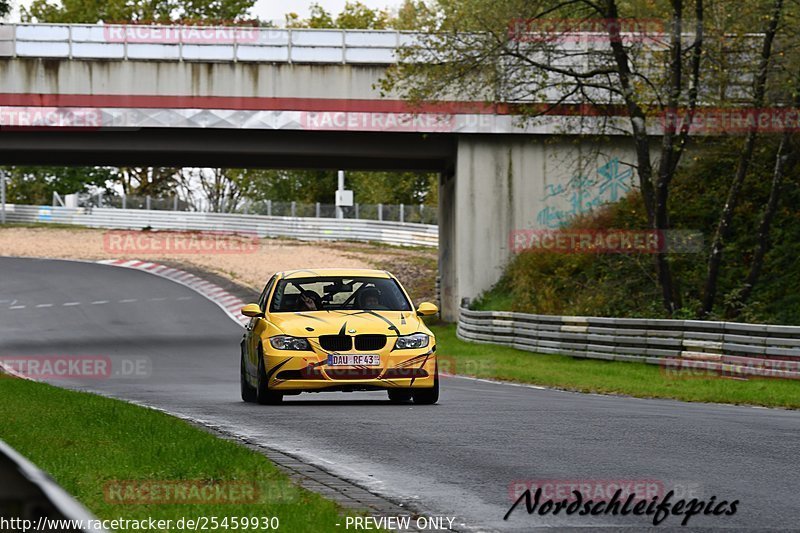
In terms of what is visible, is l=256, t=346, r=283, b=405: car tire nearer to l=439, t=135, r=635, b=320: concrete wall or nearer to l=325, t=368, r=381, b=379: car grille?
l=325, t=368, r=381, b=379: car grille

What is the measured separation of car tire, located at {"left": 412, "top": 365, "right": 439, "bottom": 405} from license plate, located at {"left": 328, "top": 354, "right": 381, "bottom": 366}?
0.77 metres

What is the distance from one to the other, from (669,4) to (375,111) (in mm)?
9514

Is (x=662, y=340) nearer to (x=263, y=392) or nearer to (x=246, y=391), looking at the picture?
(x=246, y=391)

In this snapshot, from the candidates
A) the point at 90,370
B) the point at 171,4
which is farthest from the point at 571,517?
the point at 171,4

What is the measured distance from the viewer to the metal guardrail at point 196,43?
37312 mm

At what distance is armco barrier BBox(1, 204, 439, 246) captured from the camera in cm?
7444

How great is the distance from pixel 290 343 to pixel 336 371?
1.92 ft

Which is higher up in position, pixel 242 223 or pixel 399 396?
pixel 399 396

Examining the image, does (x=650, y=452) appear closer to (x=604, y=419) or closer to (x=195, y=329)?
(x=604, y=419)

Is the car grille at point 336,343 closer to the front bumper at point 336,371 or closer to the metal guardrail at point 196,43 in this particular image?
the front bumper at point 336,371

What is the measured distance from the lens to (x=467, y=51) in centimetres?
3083

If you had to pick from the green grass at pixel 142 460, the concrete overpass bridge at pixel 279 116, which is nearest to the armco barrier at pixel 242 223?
the concrete overpass bridge at pixel 279 116

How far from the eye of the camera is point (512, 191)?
3959 cm

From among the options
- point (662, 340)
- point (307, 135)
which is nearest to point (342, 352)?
point (662, 340)
